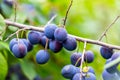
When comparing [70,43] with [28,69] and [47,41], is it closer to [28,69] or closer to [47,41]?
[47,41]

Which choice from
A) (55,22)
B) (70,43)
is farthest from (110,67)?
(55,22)

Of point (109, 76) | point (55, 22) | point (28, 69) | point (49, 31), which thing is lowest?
point (28, 69)

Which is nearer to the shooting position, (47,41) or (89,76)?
(89,76)

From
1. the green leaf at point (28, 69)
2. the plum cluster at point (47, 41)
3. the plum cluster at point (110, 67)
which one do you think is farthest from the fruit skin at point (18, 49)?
the green leaf at point (28, 69)

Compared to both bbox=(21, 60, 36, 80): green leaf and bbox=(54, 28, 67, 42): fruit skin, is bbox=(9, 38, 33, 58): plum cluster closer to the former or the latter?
bbox=(54, 28, 67, 42): fruit skin

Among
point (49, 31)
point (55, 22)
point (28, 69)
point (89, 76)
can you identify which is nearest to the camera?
point (89, 76)

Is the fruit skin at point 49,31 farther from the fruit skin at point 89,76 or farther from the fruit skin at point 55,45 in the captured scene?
the fruit skin at point 89,76

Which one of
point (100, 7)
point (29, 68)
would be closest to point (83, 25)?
point (100, 7)

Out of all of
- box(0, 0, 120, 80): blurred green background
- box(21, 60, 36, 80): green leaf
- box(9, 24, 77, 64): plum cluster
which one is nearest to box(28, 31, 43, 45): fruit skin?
box(9, 24, 77, 64): plum cluster
